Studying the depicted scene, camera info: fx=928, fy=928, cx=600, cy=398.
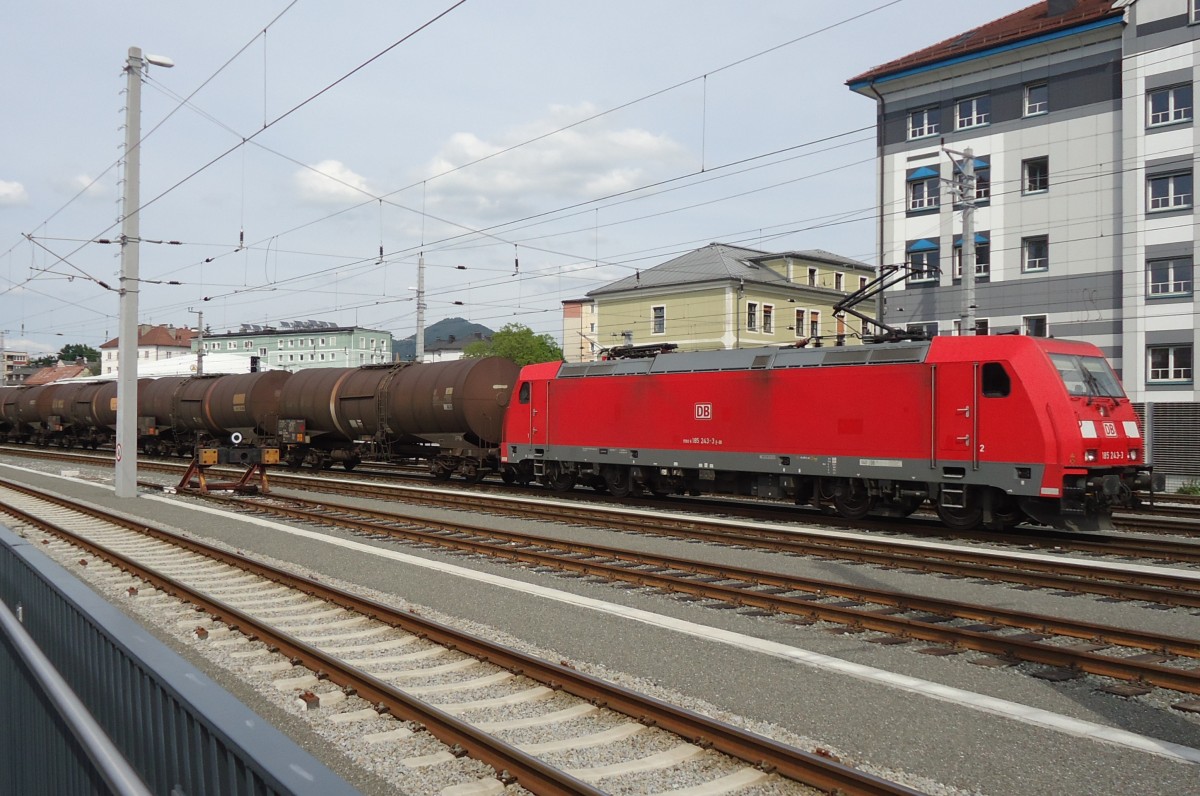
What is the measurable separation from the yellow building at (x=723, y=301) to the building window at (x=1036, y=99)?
18.7m

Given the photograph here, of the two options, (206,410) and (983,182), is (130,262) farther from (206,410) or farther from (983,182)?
(983,182)

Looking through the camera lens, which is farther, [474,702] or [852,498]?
[852,498]

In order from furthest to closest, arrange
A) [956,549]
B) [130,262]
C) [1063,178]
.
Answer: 1. [1063,178]
2. [130,262]
3. [956,549]

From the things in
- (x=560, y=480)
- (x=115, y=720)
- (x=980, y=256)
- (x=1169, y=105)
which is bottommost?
(x=560, y=480)

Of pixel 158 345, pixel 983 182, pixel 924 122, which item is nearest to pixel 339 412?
pixel 983 182

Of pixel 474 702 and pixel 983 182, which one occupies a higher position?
pixel 983 182

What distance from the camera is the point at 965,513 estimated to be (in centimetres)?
1669

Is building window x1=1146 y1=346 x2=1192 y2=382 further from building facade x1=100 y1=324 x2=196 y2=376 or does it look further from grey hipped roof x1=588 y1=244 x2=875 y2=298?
building facade x1=100 y1=324 x2=196 y2=376

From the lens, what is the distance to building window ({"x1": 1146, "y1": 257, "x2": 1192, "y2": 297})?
33.7m

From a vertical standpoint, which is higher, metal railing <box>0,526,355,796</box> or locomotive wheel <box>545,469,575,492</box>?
metal railing <box>0,526,355,796</box>

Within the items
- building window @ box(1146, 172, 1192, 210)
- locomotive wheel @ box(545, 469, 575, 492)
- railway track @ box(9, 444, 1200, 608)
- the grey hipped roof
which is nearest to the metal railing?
railway track @ box(9, 444, 1200, 608)

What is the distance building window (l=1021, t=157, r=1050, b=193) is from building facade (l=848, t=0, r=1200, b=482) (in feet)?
0.16

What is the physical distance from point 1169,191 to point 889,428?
81.4 feet

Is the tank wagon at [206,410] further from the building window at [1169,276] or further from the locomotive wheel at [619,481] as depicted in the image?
the building window at [1169,276]
